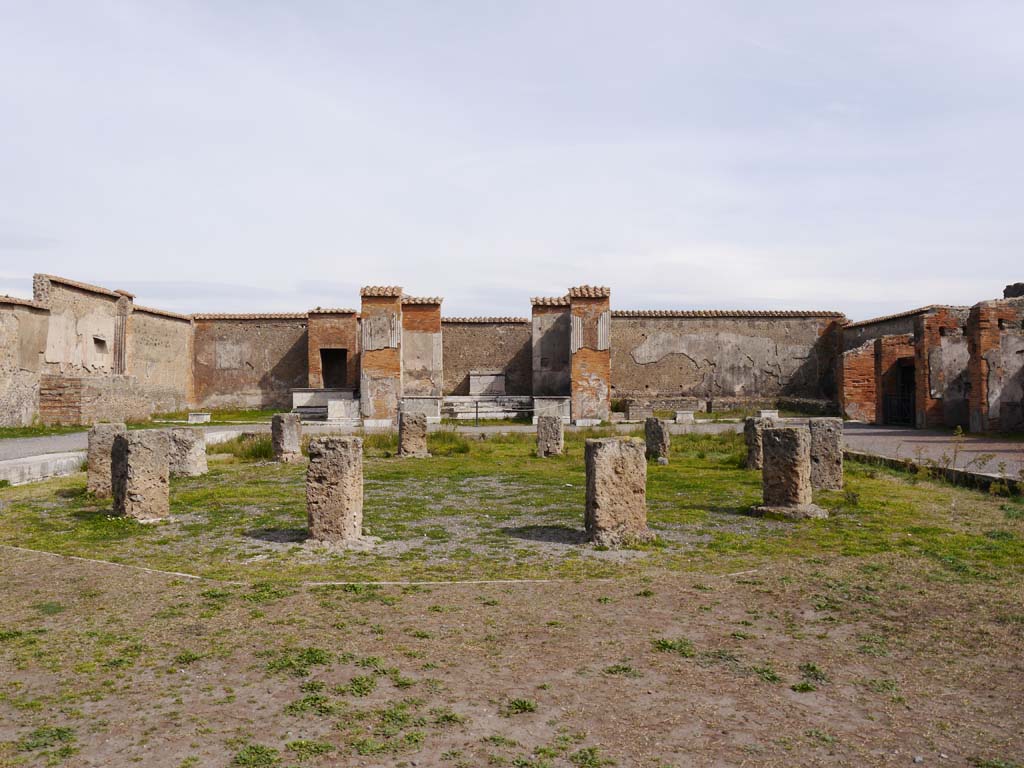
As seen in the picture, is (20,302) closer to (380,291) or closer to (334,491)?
(380,291)

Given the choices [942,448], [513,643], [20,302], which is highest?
[20,302]

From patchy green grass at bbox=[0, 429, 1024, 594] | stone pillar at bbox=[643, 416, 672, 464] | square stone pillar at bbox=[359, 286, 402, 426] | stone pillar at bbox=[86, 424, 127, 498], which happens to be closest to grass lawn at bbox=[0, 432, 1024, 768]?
patchy green grass at bbox=[0, 429, 1024, 594]

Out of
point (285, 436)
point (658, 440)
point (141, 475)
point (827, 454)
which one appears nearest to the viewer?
point (141, 475)

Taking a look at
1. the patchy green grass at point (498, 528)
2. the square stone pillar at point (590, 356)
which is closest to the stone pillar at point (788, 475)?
the patchy green grass at point (498, 528)

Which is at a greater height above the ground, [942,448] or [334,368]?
[334,368]

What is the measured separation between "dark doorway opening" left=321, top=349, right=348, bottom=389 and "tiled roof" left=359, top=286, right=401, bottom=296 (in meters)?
5.51

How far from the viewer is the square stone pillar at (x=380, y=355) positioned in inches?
822

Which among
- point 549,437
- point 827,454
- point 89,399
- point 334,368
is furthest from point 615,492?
point 334,368

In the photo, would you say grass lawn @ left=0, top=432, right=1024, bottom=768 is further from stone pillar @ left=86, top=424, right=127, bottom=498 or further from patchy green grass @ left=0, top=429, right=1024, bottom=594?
stone pillar @ left=86, top=424, right=127, bottom=498

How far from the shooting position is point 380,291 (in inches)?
840

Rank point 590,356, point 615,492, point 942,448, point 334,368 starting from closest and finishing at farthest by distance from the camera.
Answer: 1. point 615,492
2. point 942,448
3. point 590,356
4. point 334,368

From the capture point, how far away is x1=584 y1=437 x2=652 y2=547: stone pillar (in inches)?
260

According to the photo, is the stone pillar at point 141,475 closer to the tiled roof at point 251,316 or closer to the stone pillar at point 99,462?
the stone pillar at point 99,462

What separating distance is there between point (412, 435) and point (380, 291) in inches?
337
